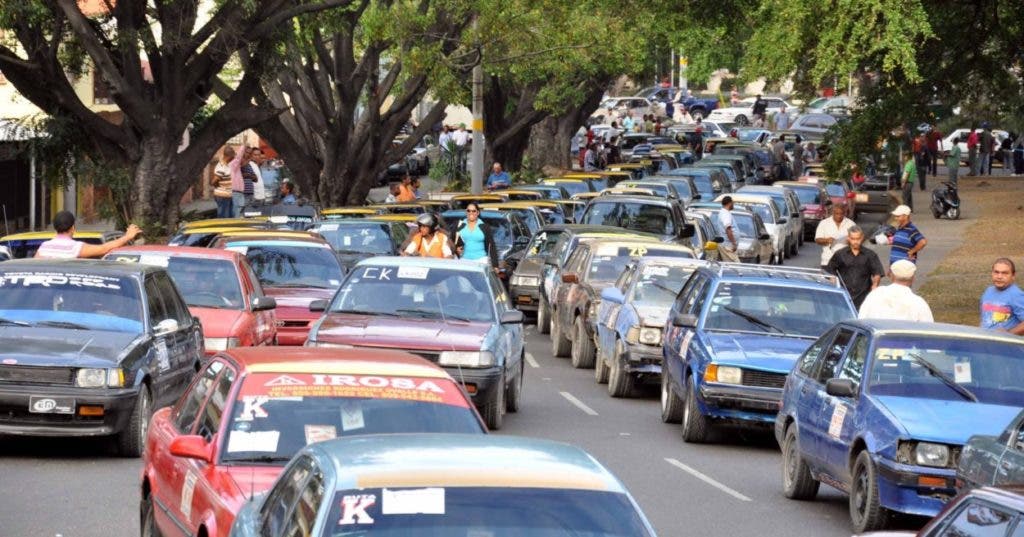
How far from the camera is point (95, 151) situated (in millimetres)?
31359

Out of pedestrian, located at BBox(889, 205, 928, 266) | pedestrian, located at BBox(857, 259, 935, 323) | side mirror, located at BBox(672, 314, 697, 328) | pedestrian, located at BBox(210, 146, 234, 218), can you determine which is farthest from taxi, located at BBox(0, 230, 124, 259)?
pedestrian, located at BBox(210, 146, 234, 218)

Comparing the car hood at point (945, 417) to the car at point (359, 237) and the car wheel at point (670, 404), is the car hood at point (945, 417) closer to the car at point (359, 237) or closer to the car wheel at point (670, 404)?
the car wheel at point (670, 404)

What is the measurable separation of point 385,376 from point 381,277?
7981 mm

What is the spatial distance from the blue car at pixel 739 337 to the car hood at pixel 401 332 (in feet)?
6.66

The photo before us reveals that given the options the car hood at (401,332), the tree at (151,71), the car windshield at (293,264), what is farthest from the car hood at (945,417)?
the tree at (151,71)

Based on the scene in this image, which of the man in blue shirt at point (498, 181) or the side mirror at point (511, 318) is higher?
the man in blue shirt at point (498, 181)

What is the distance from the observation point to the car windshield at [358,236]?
26.4 meters

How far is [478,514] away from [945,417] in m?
6.72

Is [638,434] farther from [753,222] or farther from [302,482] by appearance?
[753,222]

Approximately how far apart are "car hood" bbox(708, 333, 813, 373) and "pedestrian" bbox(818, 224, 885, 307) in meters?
3.34

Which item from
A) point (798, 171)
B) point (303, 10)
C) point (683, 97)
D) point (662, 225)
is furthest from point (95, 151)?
point (683, 97)

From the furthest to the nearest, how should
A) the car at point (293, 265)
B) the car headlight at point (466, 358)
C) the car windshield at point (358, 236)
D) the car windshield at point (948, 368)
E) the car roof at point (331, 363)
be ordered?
the car windshield at point (358, 236) < the car at point (293, 265) < the car headlight at point (466, 358) < the car windshield at point (948, 368) < the car roof at point (331, 363)

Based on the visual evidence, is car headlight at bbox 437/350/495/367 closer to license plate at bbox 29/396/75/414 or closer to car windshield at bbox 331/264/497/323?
car windshield at bbox 331/264/497/323

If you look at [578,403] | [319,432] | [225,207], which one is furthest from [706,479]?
[225,207]
